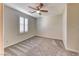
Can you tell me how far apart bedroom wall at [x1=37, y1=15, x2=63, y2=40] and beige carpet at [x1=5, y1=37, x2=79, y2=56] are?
80 millimetres

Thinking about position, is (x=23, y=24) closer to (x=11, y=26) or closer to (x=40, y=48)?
(x=11, y=26)

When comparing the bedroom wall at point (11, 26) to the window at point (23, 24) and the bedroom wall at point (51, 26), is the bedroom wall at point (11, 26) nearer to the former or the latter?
the window at point (23, 24)

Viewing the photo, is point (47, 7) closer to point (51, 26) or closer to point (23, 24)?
point (51, 26)

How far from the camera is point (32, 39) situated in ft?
5.06

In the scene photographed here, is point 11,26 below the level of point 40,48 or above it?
above

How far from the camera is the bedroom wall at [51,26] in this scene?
1.51 meters

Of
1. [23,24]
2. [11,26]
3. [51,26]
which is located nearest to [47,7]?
[51,26]

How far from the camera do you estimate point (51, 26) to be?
153cm

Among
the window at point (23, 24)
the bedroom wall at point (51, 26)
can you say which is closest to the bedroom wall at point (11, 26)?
the window at point (23, 24)

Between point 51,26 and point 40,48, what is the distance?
389 mm

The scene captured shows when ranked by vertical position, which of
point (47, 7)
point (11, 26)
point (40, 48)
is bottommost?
point (40, 48)

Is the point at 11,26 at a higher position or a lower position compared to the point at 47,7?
lower

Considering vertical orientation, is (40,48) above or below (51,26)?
below

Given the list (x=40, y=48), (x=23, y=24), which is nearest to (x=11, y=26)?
(x=23, y=24)
